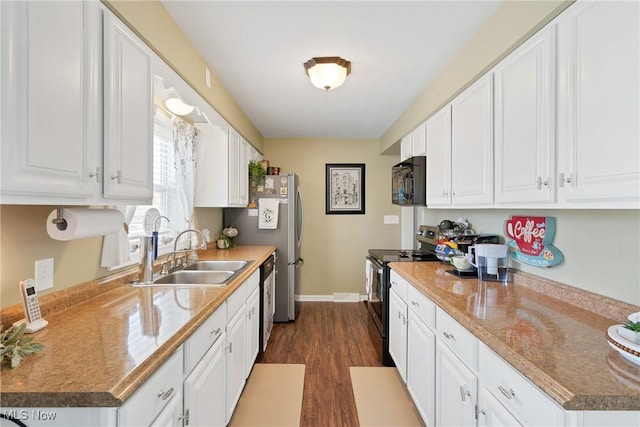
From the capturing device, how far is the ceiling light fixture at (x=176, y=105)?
2002 millimetres

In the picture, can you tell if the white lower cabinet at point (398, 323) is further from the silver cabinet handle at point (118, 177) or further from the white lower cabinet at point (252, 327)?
the silver cabinet handle at point (118, 177)

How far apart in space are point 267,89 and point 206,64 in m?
0.61

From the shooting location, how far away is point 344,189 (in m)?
4.39

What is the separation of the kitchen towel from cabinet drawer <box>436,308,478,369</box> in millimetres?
2288

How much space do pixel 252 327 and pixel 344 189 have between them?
8.68 feet

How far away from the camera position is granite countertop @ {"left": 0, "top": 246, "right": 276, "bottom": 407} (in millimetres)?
703

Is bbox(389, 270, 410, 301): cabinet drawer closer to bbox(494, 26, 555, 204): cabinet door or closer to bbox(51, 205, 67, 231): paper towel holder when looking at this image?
bbox(494, 26, 555, 204): cabinet door

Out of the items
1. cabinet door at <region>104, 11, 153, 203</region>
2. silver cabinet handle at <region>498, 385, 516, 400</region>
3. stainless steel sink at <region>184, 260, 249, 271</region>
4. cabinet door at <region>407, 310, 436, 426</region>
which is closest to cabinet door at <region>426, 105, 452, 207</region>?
cabinet door at <region>407, 310, 436, 426</region>

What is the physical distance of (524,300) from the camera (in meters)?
1.44

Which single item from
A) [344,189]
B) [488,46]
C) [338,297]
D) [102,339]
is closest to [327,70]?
[488,46]

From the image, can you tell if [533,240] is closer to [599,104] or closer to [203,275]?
[599,104]

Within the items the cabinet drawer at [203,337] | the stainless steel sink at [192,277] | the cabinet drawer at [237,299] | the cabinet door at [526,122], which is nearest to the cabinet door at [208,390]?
the cabinet drawer at [203,337]

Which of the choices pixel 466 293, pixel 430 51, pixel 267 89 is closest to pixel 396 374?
pixel 466 293

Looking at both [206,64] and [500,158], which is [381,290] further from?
[206,64]
